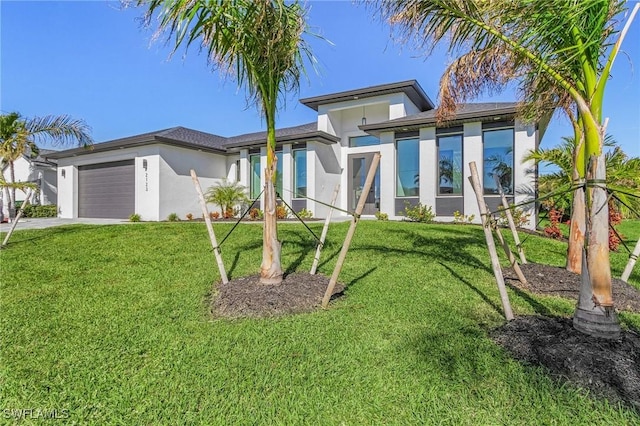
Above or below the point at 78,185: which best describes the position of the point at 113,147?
above

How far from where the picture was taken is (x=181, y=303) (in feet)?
14.6

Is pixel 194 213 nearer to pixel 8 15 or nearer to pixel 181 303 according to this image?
pixel 8 15

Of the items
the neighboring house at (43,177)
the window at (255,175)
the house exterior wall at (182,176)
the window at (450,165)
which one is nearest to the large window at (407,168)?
the window at (450,165)

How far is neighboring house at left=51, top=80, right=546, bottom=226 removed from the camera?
1281 centimetres

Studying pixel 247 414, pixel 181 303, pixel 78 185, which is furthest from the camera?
pixel 78 185

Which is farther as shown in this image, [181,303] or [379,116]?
[379,116]

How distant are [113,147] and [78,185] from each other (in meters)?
4.59

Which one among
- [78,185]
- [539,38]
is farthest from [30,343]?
[78,185]

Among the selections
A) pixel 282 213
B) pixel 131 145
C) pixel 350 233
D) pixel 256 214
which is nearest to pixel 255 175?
pixel 256 214

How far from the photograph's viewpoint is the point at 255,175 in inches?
712

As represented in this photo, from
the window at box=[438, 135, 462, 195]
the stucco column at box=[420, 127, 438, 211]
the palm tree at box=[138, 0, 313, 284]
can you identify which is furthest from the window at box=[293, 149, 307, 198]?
the palm tree at box=[138, 0, 313, 284]

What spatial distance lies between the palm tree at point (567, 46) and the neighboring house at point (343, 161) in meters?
8.46

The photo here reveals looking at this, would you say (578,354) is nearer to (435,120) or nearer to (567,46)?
(567,46)

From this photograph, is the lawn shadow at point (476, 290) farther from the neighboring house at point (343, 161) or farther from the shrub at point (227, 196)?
the shrub at point (227, 196)
